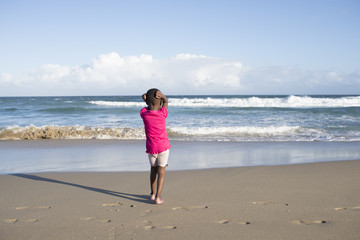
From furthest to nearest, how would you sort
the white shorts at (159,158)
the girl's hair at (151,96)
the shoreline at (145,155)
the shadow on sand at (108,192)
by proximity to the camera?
the shoreline at (145,155), the shadow on sand at (108,192), the white shorts at (159,158), the girl's hair at (151,96)

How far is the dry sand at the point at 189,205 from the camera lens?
288 cm

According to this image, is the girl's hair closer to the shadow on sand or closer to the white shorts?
the white shorts

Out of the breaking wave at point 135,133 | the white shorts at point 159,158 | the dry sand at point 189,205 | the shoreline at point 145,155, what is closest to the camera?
the dry sand at point 189,205

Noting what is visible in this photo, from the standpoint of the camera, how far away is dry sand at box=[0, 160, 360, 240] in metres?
2.88

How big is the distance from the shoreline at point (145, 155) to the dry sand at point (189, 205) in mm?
774

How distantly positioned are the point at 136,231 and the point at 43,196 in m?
1.94

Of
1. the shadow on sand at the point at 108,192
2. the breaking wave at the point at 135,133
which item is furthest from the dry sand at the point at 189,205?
the breaking wave at the point at 135,133

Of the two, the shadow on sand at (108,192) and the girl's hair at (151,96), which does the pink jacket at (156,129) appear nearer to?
the girl's hair at (151,96)

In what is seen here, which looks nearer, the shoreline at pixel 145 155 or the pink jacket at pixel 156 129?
the pink jacket at pixel 156 129

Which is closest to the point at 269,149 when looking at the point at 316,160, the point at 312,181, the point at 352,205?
the point at 316,160

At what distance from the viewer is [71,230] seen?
295 cm

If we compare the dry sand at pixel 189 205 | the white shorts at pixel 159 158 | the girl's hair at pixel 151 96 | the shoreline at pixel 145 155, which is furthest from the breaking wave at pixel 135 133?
the girl's hair at pixel 151 96

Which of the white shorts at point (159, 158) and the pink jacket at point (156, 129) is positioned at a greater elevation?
the pink jacket at point (156, 129)

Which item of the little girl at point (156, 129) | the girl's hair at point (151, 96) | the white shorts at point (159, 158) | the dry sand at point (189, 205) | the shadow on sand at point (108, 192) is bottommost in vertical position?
the shadow on sand at point (108, 192)
